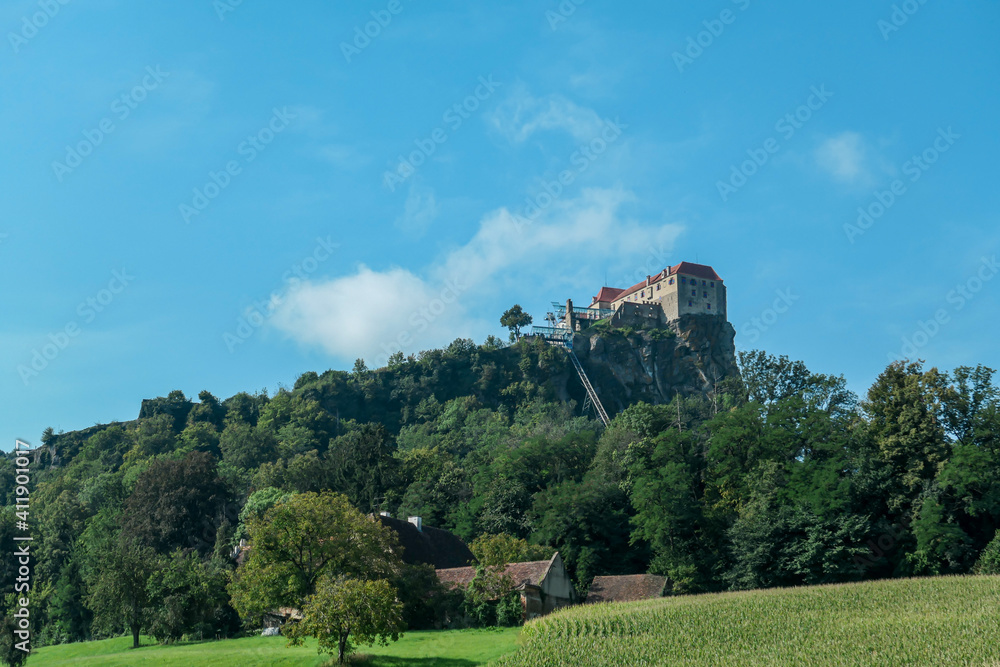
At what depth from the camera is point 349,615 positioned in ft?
111

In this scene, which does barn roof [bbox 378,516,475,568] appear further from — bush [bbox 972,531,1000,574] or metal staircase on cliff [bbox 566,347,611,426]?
metal staircase on cliff [bbox 566,347,611,426]

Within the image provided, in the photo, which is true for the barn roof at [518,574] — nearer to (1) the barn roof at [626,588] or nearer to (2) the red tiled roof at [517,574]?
(2) the red tiled roof at [517,574]

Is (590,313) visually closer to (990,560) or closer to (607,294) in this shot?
(607,294)

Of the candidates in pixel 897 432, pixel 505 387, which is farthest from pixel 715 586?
pixel 505 387

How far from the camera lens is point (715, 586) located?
54.2 meters

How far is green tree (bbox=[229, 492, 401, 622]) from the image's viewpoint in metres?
38.7

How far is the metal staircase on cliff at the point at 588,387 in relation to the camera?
391 ft

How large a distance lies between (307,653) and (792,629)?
20608mm

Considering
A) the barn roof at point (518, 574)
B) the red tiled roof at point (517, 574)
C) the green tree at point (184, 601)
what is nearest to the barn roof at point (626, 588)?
the barn roof at point (518, 574)

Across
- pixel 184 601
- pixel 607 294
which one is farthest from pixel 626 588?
pixel 607 294

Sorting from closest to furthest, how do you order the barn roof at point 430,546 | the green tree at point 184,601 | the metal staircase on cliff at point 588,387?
1. the green tree at point 184,601
2. the barn roof at point 430,546
3. the metal staircase on cliff at point 588,387

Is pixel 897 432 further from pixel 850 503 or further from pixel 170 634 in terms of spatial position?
pixel 170 634

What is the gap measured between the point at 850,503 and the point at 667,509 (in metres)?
11.3

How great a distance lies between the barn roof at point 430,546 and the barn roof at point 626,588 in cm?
926
